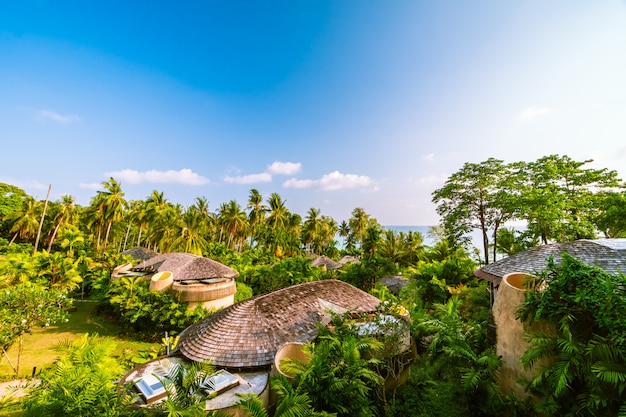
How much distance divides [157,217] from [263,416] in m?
39.6

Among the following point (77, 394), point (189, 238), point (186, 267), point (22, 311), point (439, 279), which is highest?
point (189, 238)

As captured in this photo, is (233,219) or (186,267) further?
(233,219)

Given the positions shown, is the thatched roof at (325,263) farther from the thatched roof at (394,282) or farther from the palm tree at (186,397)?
the palm tree at (186,397)

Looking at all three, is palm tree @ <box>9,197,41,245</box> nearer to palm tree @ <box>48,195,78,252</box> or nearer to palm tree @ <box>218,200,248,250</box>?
palm tree @ <box>48,195,78,252</box>

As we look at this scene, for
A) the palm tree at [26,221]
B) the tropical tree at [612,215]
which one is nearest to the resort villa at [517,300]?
the tropical tree at [612,215]

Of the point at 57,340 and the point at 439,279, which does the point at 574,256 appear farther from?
the point at 57,340

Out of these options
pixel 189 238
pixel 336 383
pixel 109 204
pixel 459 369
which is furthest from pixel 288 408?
pixel 109 204

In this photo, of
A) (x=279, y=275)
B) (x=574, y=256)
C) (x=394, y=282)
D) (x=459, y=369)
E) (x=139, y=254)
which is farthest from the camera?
(x=139, y=254)

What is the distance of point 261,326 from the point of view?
10367 mm

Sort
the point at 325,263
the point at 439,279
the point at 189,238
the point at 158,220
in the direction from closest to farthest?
the point at 439,279, the point at 189,238, the point at 325,263, the point at 158,220

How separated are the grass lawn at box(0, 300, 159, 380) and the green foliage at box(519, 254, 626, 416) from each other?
58.4 feet

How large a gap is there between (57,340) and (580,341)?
24611 mm

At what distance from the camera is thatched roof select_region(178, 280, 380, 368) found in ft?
30.7

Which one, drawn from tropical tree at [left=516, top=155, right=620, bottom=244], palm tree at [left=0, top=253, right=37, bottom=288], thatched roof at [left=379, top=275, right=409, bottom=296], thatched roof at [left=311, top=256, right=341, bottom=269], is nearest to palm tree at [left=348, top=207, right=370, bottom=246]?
thatched roof at [left=311, top=256, right=341, bottom=269]
